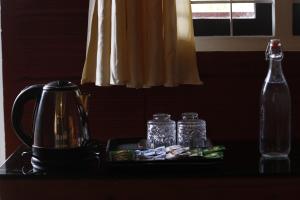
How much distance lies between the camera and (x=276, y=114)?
69.7 inches

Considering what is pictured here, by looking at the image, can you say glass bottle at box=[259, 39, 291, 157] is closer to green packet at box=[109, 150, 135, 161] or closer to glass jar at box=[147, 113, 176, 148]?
glass jar at box=[147, 113, 176, 148]

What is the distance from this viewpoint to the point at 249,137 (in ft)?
7.29

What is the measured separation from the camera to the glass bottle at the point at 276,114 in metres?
1.76

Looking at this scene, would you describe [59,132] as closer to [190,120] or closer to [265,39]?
[190,120]

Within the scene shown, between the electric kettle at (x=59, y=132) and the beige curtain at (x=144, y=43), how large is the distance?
33cm

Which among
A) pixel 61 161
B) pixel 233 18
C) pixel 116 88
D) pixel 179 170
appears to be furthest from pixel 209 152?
pixel 233 18

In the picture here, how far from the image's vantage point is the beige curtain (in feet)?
6.55

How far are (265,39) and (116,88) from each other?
65 centimetres

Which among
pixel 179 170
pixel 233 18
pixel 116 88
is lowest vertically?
pixel 179 170

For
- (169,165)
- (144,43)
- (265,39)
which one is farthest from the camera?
(265,39)

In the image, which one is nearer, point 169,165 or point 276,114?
point 169,165

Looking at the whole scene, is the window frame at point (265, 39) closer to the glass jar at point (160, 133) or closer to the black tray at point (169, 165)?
the glass jar at point (160, 133)

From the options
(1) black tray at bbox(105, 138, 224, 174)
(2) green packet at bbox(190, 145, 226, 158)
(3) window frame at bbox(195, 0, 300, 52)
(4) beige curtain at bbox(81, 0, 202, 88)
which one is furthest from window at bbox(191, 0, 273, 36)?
(1) black tray at bbox(105, 138, 224, 174)

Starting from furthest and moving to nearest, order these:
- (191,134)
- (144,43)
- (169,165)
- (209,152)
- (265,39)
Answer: (265,39)
(144,43)
(191,134)
(209,152)
(169,165)
